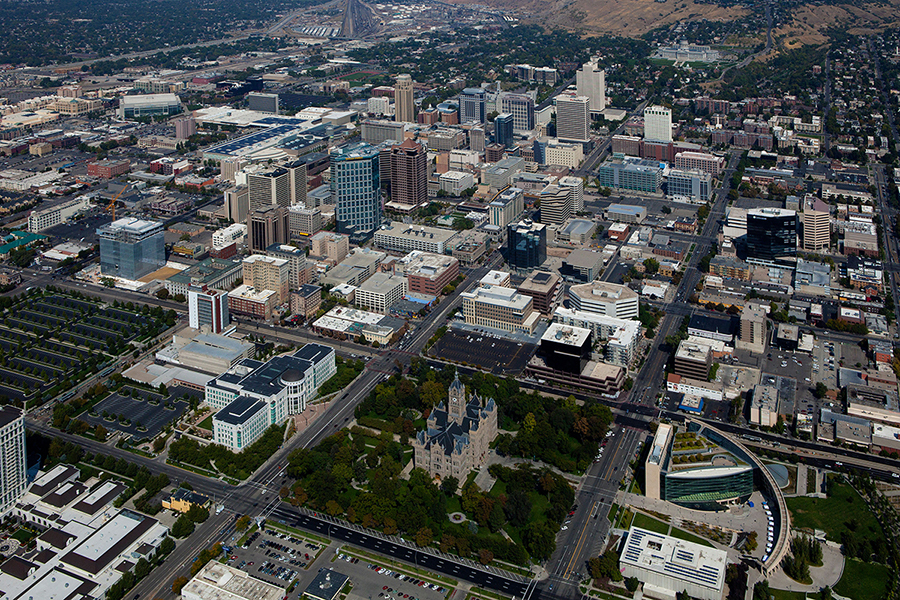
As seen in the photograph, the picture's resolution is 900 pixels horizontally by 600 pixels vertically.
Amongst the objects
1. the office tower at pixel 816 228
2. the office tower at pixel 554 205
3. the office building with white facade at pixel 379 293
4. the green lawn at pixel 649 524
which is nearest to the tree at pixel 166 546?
the green lawn at pixel 649 524

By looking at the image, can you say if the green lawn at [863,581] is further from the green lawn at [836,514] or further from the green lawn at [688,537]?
the green lawn at [688,537]

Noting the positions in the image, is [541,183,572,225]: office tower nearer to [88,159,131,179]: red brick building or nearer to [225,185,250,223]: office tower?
[225,185,250,223]: office tower

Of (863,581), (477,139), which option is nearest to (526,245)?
(477,139)

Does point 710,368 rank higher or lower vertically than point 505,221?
lower

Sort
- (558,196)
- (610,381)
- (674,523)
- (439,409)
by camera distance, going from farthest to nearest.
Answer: (558,196), (610,381), (439,409), (674,523)

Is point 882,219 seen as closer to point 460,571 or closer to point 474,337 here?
point 474,337

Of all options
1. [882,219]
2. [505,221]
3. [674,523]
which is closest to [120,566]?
[674,523]

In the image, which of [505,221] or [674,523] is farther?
[505,221]
